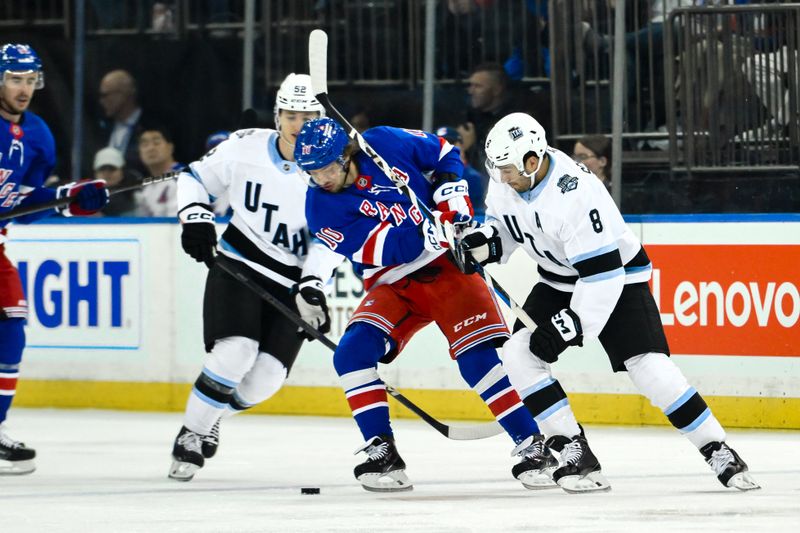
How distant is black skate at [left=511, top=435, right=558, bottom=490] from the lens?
16.6ft

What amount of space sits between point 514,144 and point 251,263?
129cm

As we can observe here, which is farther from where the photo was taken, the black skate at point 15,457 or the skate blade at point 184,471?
the black skate at point 15,457

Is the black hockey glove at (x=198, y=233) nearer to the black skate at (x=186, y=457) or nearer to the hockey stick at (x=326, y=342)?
A: the hockey stick at (x=326, y=342)

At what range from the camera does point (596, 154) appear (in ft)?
23.6

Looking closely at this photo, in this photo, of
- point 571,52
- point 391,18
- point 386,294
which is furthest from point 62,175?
point 386,294

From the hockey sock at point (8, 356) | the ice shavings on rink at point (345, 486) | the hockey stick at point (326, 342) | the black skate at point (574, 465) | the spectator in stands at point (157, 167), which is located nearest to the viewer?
the ice shavings on rink at point (345, 486)

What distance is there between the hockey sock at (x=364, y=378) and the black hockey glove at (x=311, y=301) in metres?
0.36

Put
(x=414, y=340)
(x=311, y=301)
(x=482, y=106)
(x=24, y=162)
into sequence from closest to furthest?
(x=311, y=301)
(x=24, y=162)
(x=414, y=340)
(x=482, y=106)

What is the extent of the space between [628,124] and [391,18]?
4.23ft

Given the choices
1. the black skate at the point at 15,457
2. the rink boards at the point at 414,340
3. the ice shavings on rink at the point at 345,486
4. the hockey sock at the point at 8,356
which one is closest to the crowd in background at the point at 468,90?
the rink boards at the point at 414,340

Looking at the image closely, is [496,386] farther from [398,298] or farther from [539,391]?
[398,298]

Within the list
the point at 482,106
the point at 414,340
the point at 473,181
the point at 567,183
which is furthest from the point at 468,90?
the point at 567,183

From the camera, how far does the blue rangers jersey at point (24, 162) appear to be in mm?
5816

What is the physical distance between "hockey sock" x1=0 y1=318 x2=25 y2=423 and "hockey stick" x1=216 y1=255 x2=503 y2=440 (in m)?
0.79
